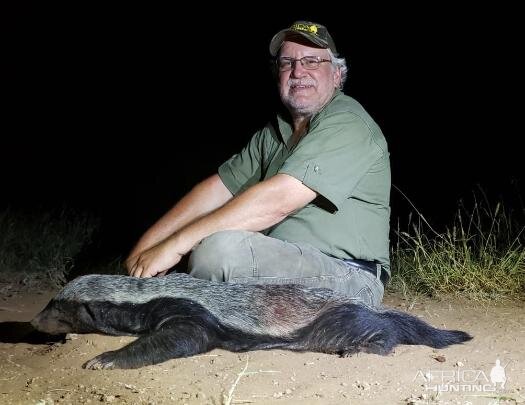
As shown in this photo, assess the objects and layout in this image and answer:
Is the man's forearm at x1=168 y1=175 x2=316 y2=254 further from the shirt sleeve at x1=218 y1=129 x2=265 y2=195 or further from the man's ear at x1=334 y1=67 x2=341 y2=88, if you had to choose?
the man's ear at x1=334 y1=67 x2=341 y2=88

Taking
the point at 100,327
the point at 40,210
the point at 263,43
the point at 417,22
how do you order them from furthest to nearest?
the point at 263,43
the point at 417,22
the point at 40,210
the point at 100,327

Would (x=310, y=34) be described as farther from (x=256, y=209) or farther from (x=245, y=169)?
(x=256, y=209)

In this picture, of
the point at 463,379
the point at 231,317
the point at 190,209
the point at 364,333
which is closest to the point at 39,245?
the point at 190,209

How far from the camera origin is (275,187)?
163 inches

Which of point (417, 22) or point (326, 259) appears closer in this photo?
point (326, 259)

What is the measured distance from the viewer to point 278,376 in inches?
137

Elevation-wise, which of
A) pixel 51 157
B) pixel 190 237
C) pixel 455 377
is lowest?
pixel 51 157

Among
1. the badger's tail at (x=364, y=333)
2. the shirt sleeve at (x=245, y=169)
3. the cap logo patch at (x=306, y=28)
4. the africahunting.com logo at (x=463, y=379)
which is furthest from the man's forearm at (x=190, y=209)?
the africahunting.com logo at (x=463, y=379)

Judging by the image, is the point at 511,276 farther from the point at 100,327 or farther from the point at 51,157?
the point at 51,157

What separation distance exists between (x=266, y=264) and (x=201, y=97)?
953 centimetres

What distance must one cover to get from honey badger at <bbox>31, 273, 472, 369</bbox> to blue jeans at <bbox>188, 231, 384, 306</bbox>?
2.9 inches

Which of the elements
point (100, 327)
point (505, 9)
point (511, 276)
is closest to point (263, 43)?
point (505, 9)

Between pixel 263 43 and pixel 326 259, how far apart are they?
32.1 feet

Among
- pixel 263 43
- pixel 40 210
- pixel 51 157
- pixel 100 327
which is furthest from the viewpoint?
pixel 263 43
